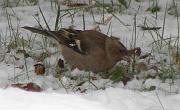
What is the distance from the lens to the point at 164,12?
17.2 feet

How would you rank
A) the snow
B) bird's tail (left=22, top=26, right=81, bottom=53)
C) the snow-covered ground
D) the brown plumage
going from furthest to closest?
bird's tail (left=22, top=26, right=81, bottom=53), the brown plumage, the snow-covered ground, the snow

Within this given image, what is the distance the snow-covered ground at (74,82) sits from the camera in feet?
8.14

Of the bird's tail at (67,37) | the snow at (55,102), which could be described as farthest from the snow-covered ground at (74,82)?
the bird's tail at (67,37)

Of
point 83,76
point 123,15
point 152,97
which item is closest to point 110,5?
point 123,15

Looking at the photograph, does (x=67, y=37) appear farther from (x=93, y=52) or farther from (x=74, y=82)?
(x=74, y=82)

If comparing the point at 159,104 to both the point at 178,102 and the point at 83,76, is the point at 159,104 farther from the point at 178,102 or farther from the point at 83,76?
the point at 83,76

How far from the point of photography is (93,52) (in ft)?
13.0

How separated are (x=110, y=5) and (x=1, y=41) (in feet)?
4.15

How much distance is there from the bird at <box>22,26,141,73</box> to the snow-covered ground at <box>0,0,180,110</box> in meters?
0.09

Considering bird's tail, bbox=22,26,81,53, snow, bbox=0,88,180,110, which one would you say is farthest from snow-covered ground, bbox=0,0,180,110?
bird's tail, bbox=22,26,81,53

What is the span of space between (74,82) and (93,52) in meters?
0.29

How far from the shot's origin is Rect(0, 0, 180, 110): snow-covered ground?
2482mm

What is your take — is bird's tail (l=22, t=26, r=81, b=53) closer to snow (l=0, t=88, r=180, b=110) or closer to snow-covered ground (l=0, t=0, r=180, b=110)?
snow-covered ground (l=0, t=0, r=180, b=110)

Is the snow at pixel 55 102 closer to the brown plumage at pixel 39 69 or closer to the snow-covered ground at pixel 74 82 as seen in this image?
the snow-covered ground at pixel 74 82
